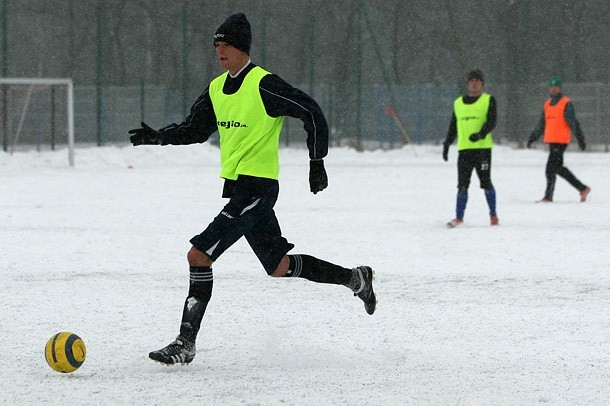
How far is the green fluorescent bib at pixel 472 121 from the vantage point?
41.7 ft

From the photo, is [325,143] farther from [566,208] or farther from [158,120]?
[158,120]

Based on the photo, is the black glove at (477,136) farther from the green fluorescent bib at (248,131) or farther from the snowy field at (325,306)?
the green fluorescent bib at (248,131)

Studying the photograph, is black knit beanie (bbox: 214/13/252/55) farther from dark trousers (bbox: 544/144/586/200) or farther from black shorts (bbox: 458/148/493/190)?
dark trousers (bbox: 544/144/586/200)

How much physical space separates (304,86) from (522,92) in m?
6.48

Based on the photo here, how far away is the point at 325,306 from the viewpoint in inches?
302

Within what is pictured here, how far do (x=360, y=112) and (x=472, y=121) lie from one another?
19.5 meters

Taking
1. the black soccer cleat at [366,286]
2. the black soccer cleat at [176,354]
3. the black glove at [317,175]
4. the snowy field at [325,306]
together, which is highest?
the black glove at [317,175]

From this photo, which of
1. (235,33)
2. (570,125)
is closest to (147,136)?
(235,33)

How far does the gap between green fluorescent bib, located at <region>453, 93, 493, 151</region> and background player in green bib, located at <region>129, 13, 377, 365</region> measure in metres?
6.92

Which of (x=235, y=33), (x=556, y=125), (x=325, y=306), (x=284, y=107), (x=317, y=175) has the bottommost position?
(x=325, y=306)

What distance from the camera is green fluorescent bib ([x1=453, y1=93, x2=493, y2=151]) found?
12711 millimetres

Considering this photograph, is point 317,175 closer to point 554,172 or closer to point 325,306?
point 325,306

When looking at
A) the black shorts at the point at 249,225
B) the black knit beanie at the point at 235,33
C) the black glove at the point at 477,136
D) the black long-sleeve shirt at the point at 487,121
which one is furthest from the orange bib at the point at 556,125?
the black knit beanie at the point at 235,33

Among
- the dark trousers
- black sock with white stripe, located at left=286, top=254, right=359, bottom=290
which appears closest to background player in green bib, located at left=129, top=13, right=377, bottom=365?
black sock with white stripe, located at left=286, top=254, right=359, bottom=290
